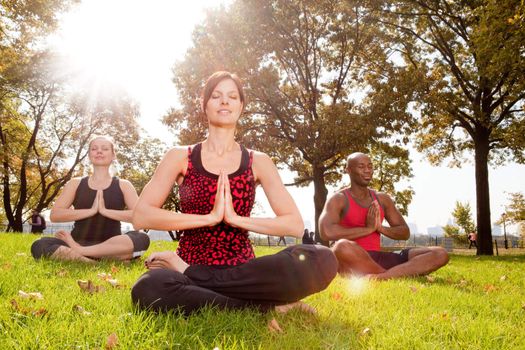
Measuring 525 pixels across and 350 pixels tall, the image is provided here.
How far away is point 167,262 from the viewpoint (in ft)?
11.1

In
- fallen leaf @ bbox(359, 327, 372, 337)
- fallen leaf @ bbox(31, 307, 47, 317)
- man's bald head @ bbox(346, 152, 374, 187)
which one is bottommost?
fallen leaf @ bbox(359, 327, 372, 337)

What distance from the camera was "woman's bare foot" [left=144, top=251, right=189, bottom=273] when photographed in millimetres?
3395

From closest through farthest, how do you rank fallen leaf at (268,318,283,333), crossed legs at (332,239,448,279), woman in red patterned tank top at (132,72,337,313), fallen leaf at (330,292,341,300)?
fallen leaf at (268,318,283,333) < woman in red patterned tank top at (132,72,337,313) < fallen leaf at (330,292,341,300) < crossed legs at (332,239,448,279)

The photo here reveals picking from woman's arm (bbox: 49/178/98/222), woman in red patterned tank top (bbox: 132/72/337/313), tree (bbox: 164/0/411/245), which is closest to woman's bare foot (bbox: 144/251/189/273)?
woman in red patterned tank top (bbox: 132/72/337/313)

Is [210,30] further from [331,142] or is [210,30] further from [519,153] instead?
[519,153]

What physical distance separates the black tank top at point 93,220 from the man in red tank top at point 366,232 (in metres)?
3.41

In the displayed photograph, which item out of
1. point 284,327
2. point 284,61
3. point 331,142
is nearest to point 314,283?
point 284,327

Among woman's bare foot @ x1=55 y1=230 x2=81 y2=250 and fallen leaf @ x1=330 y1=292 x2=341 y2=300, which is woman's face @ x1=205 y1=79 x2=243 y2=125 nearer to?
fallen leaf @ x1=330 y1=292 x2=341 y2=300

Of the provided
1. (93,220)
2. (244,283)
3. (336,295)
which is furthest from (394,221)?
(93,220)

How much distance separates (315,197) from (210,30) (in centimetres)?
1008

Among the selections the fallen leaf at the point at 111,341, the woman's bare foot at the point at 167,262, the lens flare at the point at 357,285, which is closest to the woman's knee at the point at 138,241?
the lens flare at the point at 357,285

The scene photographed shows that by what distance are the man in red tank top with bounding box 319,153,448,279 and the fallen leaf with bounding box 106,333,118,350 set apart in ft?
14.0

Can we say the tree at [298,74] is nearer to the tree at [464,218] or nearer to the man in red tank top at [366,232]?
the man in red tank top at [366,232]

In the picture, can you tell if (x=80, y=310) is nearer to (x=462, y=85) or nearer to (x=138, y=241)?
(x=138, y=241)
